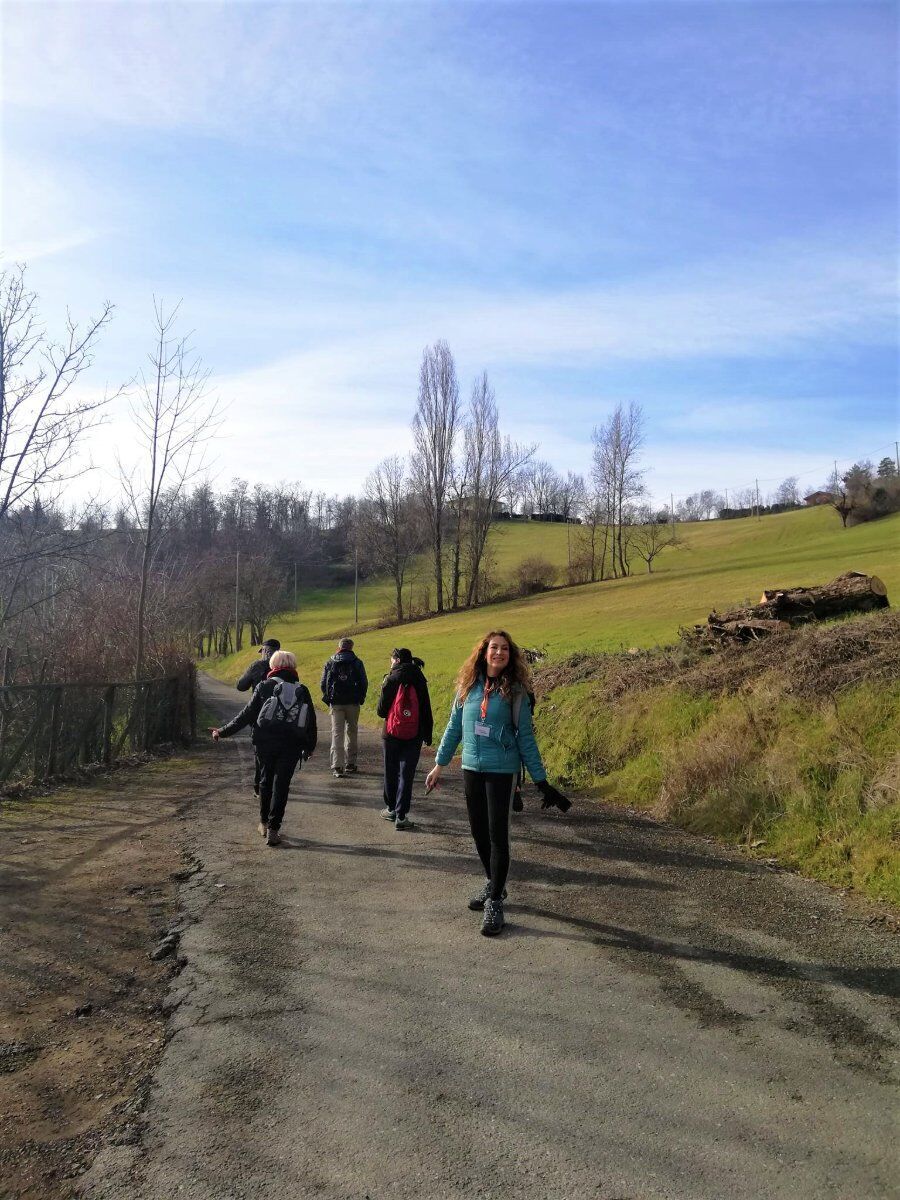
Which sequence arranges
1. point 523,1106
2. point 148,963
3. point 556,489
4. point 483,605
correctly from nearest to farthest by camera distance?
1. point 523,1106
2. point 148,963
3. point 483,605
4. point 556,489

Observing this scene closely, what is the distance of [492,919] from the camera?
550 cm

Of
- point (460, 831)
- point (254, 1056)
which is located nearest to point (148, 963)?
point (254, 1056)

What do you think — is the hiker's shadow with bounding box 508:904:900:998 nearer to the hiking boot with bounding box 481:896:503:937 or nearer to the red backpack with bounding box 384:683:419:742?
the hiking boot with bounding box 481:896:503:937

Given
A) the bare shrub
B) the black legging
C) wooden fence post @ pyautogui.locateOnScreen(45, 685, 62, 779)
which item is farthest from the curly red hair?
the bare shrub

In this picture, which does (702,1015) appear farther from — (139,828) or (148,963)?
(139,828)

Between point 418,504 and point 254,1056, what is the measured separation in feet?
208

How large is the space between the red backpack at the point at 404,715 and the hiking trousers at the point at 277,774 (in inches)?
44.9

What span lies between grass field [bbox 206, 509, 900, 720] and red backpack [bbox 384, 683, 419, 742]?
11.0m

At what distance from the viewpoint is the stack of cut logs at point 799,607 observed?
12.6 meters

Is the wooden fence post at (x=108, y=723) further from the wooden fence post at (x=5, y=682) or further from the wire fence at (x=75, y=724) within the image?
the wooden fence post at (x=5, y=682)

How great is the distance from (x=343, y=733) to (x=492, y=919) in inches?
307

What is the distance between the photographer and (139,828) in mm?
8984

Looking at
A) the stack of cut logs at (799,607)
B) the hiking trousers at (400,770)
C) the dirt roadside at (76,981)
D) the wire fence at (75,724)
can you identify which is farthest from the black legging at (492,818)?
the stack of cut logs at (799,607)

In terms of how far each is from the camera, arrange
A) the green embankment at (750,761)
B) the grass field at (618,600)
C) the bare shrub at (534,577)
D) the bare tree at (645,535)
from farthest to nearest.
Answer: the bare tree at (645,535) → the bare shrub at (534,577) → the grass field at (618,600) → the green embankment at (750,761)
